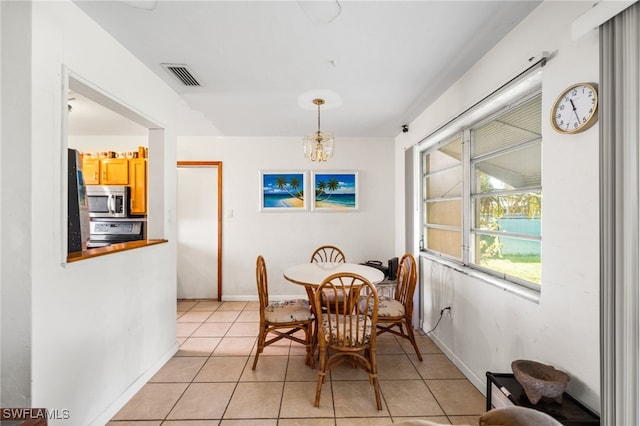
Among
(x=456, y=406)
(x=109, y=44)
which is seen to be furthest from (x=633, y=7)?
(x=109, y=44)

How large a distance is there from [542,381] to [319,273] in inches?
66.2

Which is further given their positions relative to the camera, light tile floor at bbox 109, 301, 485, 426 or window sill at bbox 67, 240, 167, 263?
light tile floor at bbox 109, 301, 485, 426

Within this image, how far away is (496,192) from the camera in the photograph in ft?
6.75

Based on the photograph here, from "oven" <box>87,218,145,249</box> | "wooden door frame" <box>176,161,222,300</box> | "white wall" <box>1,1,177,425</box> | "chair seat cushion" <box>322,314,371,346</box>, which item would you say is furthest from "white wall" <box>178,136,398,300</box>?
"chair seat cushion" <box>322,314,371,346</box>

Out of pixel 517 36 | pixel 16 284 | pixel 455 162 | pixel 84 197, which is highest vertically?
pixel 517 36

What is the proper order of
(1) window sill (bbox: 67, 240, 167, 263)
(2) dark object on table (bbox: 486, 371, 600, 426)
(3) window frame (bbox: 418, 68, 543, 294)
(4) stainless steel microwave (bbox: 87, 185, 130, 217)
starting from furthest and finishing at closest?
(4) stainless steel microwave (bbox: 87, 185, 130, 217) < (3) window frame (bbox: 418, 68, 543, 294) < (1) window sill (bbox: 67, 240, 167, 263) < (2) dark object on table (bbox: 486, 371, 600, 426)

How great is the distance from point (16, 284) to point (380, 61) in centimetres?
251

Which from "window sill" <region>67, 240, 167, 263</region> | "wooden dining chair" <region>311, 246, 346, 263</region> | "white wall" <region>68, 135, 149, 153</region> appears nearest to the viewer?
"window sill" <region>67, 240, 167, 263</region>

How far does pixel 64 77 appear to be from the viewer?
4.86 ft

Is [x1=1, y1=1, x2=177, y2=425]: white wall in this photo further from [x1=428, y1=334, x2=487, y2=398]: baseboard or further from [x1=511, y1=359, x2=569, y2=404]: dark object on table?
[x1=428, y1=334, x2=487, y2=398]: baseboard

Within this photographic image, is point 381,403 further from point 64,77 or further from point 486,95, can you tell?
point 64,77

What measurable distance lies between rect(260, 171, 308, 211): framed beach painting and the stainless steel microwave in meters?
1.81

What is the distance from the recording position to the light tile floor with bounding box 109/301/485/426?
6.03 ft

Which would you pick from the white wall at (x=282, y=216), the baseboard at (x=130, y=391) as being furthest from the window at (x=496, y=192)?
the baseboard at (x=130, y=391)
